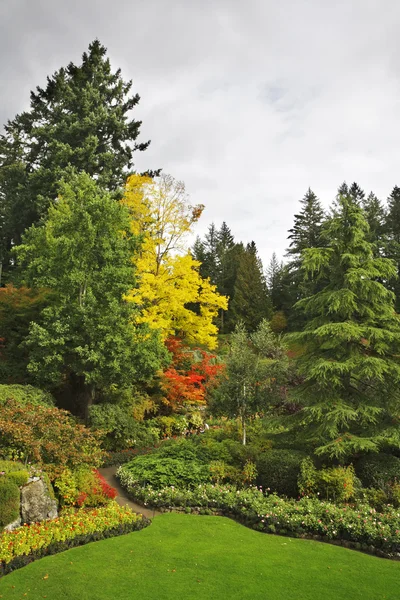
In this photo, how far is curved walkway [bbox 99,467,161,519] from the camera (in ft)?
43.3

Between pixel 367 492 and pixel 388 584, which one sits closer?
pixel 388 584

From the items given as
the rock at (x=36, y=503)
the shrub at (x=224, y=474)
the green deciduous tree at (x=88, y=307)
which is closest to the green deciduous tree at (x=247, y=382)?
the green deciduous tree at (x=88, y=307)

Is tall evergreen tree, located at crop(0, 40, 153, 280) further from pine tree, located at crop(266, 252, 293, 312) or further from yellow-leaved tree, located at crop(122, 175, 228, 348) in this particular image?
pine tree, located at crop(266, 252, 293, 312)

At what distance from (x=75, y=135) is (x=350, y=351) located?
27529mm

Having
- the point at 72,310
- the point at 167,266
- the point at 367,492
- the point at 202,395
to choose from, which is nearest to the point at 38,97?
the point at 167,266

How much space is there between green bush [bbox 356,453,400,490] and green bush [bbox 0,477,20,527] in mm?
10342

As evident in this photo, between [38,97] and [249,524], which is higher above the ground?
[38,97]

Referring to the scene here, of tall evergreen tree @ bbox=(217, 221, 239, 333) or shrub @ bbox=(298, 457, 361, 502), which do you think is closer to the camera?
shrub @ bbox=(298, 457, 361, 502)

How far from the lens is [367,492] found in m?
12.7

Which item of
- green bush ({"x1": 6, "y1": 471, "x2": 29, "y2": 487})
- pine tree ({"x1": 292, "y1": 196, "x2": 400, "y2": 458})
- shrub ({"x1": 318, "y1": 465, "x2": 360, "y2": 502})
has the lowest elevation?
shrub ({"x1": 318, "y1": 465, "x2": 360, "y2": 502})

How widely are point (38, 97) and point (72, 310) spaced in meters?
26.2

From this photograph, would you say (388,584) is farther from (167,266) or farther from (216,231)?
(216,231)

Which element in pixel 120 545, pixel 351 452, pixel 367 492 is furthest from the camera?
pixel 351 452

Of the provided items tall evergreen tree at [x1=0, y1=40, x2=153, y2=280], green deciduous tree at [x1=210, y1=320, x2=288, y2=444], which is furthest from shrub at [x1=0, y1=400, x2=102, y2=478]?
tall evergreen tree at [x1=0, y1=40, x2=153, y2=280]
